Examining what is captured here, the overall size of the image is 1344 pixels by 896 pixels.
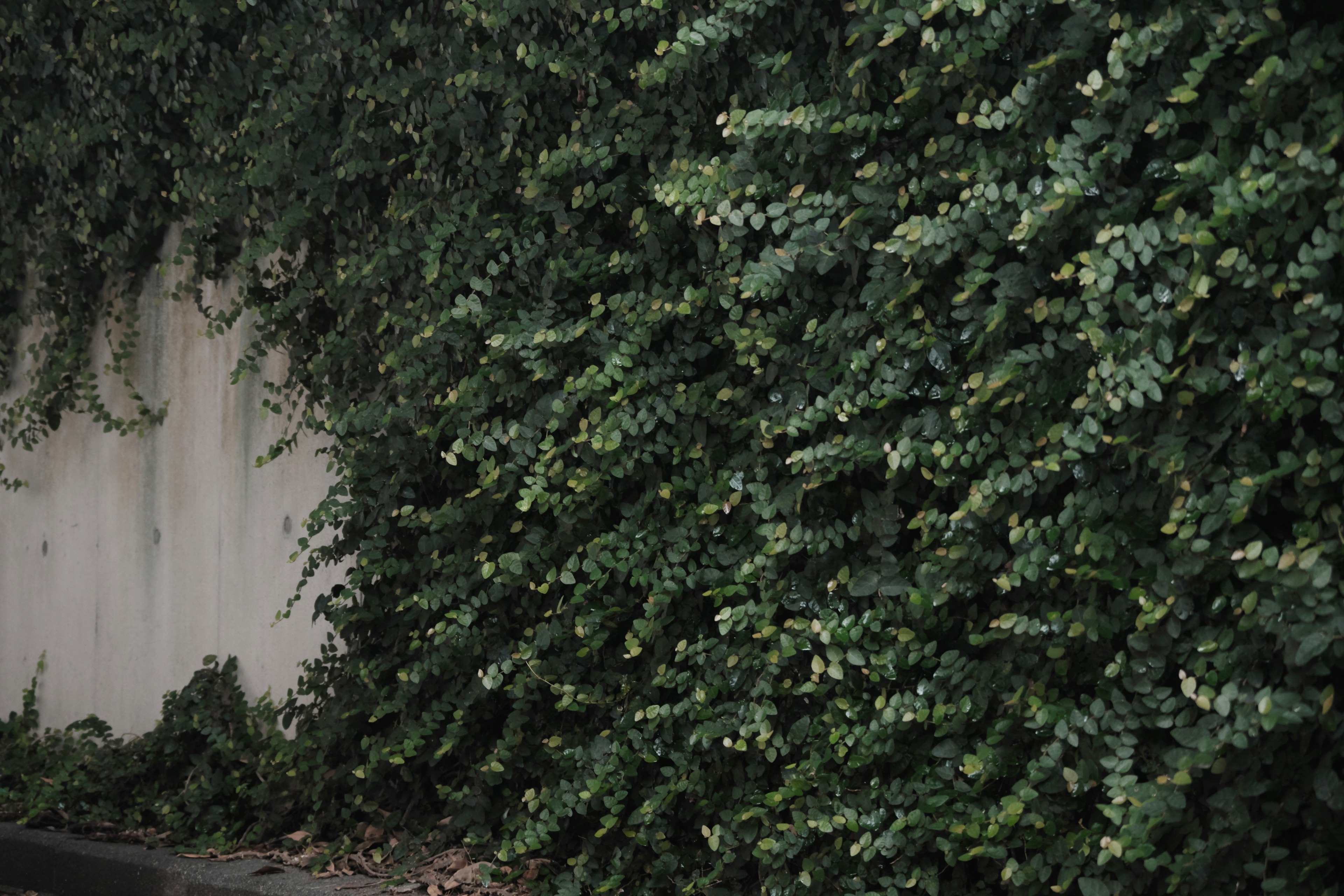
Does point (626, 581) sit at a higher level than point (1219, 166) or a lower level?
lower

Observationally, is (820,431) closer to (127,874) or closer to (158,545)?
(127,874)

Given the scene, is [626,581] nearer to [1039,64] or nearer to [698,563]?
[698,563]

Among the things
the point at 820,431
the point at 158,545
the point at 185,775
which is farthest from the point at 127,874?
the point at 820,431

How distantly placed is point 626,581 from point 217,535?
2.48m

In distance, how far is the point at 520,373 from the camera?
12.2 feet

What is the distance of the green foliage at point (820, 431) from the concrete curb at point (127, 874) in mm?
279

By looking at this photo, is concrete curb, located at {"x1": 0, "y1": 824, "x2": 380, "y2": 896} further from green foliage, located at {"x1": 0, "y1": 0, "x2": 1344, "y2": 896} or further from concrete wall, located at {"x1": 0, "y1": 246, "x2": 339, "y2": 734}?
concrete wall, located at {"x1": 0, "y1": 246, "x2": 339, "y2": 734}

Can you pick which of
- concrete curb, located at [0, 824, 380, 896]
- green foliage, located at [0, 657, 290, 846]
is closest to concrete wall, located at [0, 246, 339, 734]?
green foliage, located at [0, 657, 290, 846]

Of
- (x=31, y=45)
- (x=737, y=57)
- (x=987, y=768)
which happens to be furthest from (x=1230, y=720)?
(x=31, y=45)

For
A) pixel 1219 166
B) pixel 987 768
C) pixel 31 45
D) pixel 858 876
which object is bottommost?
pixel 858 876

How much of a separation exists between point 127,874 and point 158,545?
1.66 meters

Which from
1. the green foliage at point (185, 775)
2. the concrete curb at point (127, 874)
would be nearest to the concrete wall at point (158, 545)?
the green foliage at point (185, 775)

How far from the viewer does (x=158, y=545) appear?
5355 millimetres

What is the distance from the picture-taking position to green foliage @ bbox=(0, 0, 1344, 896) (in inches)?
97.2
